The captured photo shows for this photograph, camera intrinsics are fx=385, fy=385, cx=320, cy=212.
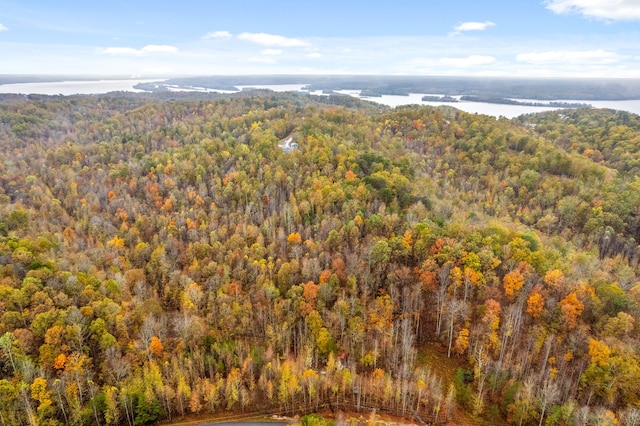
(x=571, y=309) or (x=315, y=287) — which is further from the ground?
(x=571, y=309)

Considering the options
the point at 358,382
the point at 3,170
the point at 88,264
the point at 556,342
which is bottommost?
the point at 358,382

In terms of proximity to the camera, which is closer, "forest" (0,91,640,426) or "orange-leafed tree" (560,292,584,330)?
"forest" (0,91,640,426)

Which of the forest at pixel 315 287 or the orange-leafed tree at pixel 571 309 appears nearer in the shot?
the forest at pixel 315 287

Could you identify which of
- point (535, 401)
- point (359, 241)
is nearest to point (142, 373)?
point (359, 241)

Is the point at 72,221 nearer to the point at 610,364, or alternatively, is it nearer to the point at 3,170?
the point at 3,170

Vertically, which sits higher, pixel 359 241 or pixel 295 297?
pixel 359 241

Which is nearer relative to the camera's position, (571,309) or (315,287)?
(571,309)

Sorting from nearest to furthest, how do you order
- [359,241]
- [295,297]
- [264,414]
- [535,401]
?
[535,401], [264,414], [295,297], [359,241]

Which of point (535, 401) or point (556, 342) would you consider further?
point (556, 342)
